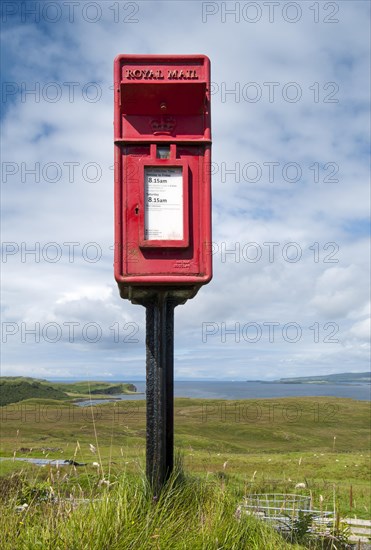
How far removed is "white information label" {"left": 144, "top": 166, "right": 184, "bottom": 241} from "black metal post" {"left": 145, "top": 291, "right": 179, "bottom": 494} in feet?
1.73

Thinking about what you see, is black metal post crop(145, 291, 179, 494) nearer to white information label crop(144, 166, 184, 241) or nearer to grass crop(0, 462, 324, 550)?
grass crop(0, 462, 324, 550)

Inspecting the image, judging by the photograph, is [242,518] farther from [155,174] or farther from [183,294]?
[155,174]

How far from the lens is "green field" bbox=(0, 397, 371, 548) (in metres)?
13.7

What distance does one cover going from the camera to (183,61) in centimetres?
446

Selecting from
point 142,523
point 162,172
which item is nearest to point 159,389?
point 142,523

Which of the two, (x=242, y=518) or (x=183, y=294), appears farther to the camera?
(x=183, y=294)

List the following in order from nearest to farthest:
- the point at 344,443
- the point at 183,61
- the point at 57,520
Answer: the point at 57,520
the point at 183,61
the point at 344,443

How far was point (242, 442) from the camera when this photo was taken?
40406 mm

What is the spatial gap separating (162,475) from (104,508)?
0.81 meters

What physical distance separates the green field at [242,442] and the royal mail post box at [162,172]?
1733 mm

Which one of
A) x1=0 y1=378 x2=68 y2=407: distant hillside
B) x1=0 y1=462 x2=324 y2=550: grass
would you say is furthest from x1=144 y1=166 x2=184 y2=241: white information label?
x1=0 y1=378 x2=68 y2=407: distant hillside

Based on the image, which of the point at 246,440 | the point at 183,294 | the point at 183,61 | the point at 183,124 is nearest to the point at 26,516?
the point at 183,294

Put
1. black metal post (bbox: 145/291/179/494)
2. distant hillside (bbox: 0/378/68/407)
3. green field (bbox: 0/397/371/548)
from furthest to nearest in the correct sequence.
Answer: distant hillside (bbox: 0/378/68/407) < green field (bbox: 0/397/371/548) < black metal post (bbox: 145/291/179/494)

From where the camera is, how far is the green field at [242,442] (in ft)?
45.1
